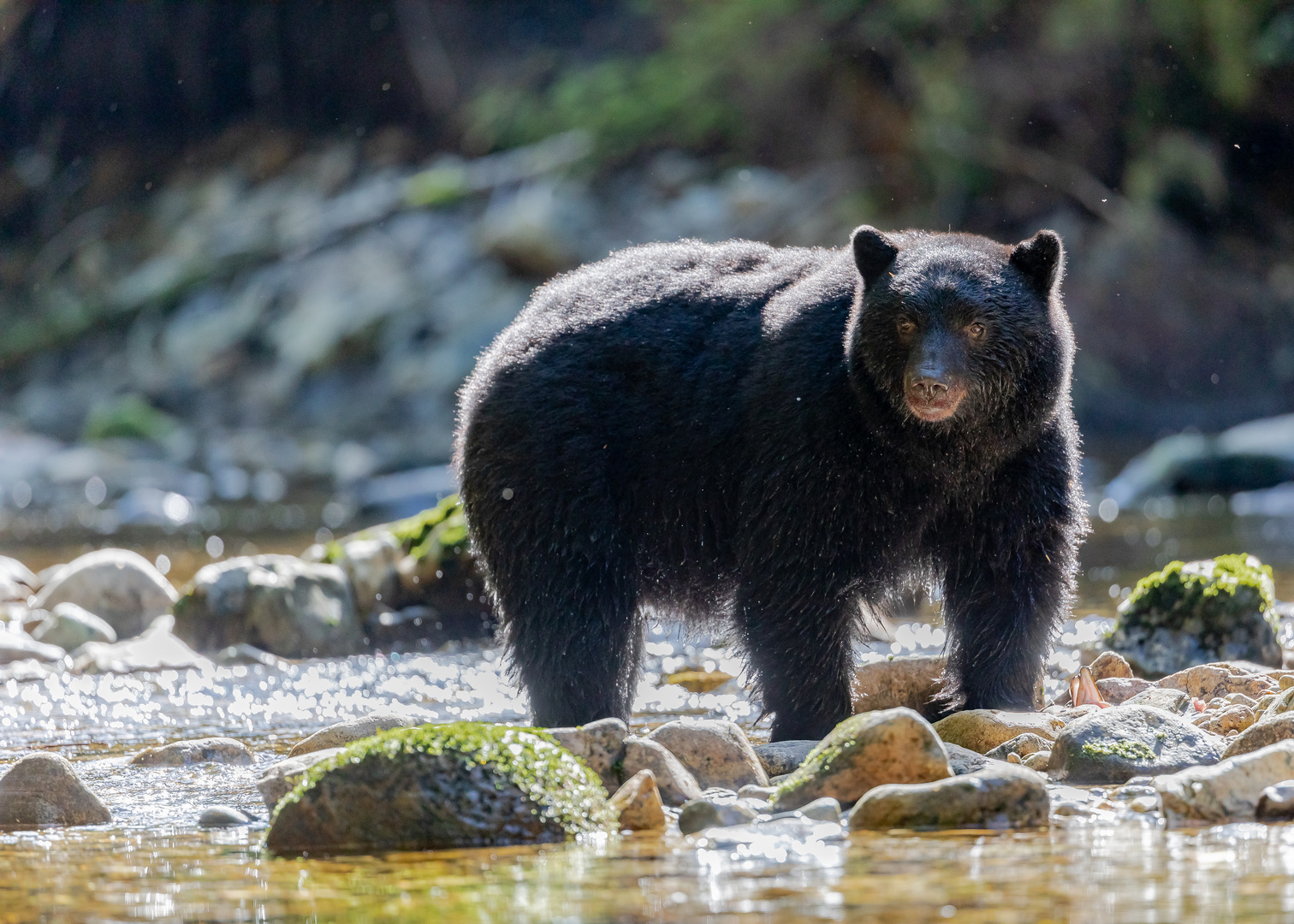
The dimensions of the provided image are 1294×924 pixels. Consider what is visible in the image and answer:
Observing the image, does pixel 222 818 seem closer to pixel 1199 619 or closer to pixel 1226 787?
pixel 1226 787

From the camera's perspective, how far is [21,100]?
36125mm

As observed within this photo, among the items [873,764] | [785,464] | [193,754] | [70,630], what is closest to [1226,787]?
[873,764]

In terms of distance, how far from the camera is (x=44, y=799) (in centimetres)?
488

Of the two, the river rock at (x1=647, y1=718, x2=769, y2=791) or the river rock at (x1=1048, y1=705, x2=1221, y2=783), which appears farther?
the river rock at (x1=647, y1=718, x2=769, y2=791)

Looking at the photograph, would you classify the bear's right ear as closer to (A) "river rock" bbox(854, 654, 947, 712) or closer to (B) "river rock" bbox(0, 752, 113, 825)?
(A) "river rock" bbox(854, 654, 947, 712)

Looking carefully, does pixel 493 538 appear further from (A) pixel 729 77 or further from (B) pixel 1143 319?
(A) pixel 729 77

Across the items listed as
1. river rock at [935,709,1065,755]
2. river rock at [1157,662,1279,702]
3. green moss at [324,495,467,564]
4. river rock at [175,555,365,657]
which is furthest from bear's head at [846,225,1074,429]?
river rock at [175,555,365,657]

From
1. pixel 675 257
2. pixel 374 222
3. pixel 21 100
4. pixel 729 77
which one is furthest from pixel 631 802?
pixel 21 100

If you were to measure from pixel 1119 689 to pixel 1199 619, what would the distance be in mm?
1328

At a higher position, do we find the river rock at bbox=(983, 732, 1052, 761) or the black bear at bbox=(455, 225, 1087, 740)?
the black bear at bbox=(455, 225, 1087, 740)

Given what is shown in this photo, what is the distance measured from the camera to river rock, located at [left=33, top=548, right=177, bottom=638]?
33.3 ft

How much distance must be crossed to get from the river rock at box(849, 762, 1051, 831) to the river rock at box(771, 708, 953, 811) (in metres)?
0.29

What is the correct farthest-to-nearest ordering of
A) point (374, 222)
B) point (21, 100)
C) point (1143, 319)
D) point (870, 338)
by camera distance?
point (21, 100) < point (374, 222) < point (1143, 319) < point (870, 338)

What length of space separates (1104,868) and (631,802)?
141cm
